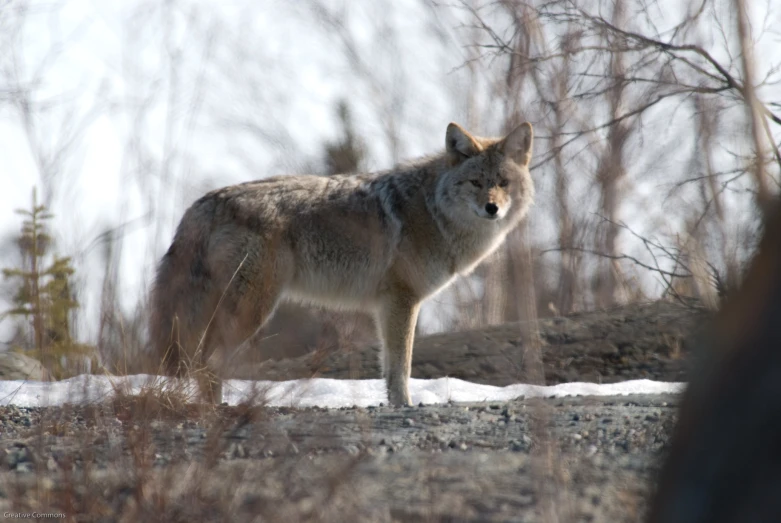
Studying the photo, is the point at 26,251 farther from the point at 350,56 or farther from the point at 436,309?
the point at 350,56

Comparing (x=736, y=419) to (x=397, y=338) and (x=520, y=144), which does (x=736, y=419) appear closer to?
(x=397, y=338)

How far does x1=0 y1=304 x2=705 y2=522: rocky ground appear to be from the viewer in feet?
8.43

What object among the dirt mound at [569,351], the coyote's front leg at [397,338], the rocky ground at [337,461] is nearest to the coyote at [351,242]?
the coyote's front leg at [397,338]

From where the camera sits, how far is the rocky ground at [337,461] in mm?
2568

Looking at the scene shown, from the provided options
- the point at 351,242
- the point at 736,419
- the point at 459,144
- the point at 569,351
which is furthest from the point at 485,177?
the point at 736,419

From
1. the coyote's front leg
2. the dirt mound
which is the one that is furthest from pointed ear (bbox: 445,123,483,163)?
the dirt mound

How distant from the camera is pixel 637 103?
819cm

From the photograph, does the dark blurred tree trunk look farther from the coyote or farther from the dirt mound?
the dirt mound

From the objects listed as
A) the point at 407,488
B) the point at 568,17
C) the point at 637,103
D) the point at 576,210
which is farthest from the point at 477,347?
the point at 407,488

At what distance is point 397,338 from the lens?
6.94 m

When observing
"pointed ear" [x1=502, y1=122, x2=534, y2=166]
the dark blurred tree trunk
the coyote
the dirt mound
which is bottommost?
the dark blurred tree trunk

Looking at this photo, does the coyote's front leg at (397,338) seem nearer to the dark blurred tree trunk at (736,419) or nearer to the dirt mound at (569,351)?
the dirt mound at (569,351)

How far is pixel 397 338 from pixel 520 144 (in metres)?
2.27

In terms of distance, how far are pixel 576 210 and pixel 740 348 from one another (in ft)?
41.2
